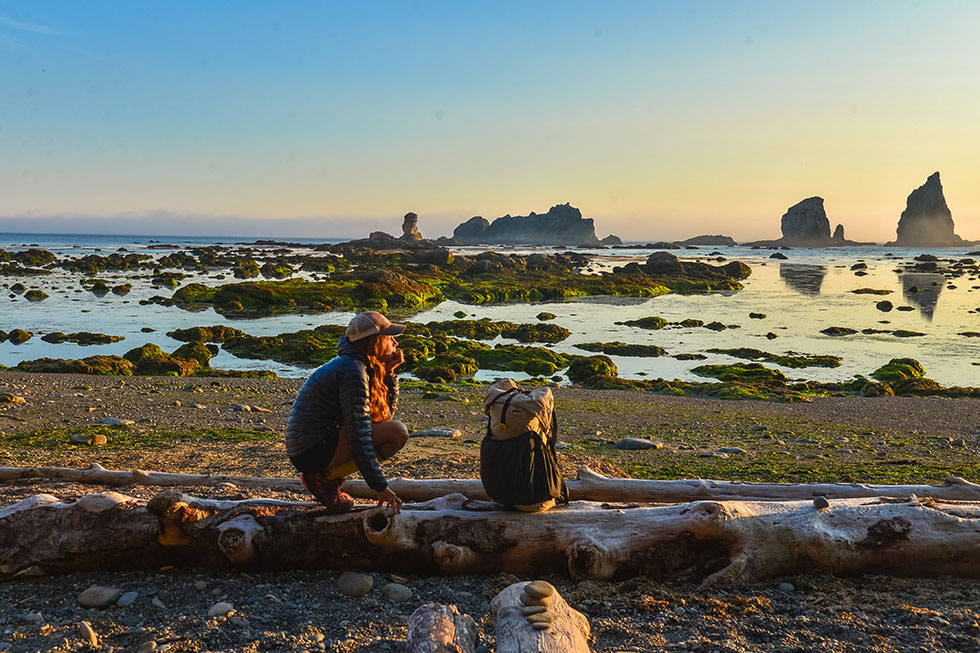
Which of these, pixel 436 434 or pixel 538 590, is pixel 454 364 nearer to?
pixel 436 434

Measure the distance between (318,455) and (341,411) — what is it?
1.72ft

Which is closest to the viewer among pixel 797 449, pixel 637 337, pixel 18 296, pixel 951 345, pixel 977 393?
pixel 797 449

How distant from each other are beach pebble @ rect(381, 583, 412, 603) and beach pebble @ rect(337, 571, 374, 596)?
0.48 ft

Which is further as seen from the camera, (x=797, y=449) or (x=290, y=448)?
(x=797, y=449)

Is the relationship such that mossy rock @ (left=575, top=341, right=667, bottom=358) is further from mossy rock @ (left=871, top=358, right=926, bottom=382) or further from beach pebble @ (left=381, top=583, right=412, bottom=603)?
beach pebble @ (left=381, top=583, right=412, bottom=603)

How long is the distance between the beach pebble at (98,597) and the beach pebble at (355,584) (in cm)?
179

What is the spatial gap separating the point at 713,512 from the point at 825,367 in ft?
72.8

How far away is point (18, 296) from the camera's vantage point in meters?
43.9

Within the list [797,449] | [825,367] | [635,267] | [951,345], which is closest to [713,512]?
[797,449]

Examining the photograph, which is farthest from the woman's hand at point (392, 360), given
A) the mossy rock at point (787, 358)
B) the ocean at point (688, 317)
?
the mossy rock at point (787, 358)

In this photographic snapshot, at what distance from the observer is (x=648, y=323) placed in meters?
36.6

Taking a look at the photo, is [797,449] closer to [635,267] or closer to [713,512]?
[713,512]

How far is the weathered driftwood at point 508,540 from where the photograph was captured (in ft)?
19.5

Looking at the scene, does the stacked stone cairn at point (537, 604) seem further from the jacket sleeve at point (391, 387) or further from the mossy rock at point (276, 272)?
A: the mossy rock at point (276, 272)
